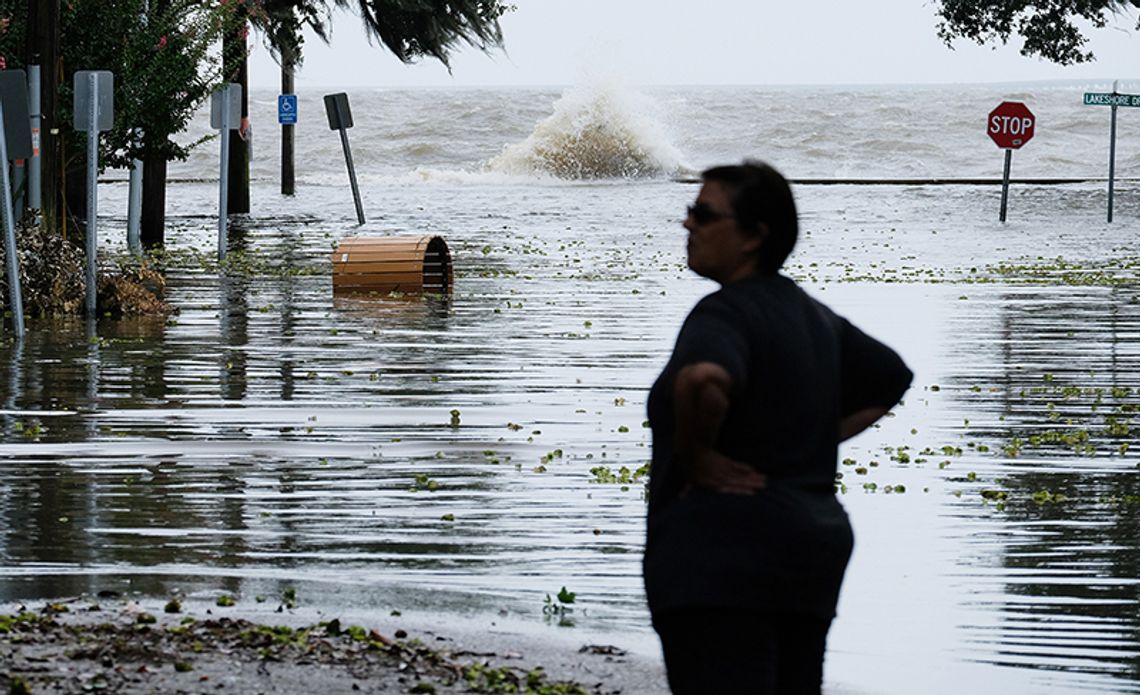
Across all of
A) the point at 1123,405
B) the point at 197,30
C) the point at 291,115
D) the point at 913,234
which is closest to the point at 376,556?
the point at 1123,405

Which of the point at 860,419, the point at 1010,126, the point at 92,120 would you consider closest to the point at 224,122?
the point at 92,120

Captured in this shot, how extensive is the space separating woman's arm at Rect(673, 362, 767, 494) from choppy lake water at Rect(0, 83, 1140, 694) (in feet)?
7.43

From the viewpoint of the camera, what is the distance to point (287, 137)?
45.7 m

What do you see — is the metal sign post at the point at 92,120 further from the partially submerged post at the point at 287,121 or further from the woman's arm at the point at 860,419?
the partially submerged post at the point at 287,121

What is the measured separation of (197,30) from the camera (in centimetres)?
2420

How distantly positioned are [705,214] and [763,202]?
121mm

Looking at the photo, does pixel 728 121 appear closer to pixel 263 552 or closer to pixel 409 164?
pixel 409 164

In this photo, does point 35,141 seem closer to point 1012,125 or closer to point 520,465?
point 520,465

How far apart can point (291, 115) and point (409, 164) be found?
3133cm

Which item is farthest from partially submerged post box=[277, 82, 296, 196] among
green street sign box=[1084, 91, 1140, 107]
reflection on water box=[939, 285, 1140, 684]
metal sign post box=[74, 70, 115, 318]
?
reflection on water box=[939, 285, 1140, 684]

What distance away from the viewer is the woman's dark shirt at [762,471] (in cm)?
414

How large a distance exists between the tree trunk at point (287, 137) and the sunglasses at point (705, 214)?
37220 mm

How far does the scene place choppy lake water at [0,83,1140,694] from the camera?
24.0 ft

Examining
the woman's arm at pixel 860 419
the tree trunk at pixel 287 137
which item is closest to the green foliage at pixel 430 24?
the tree trunk at pixel 287 137
